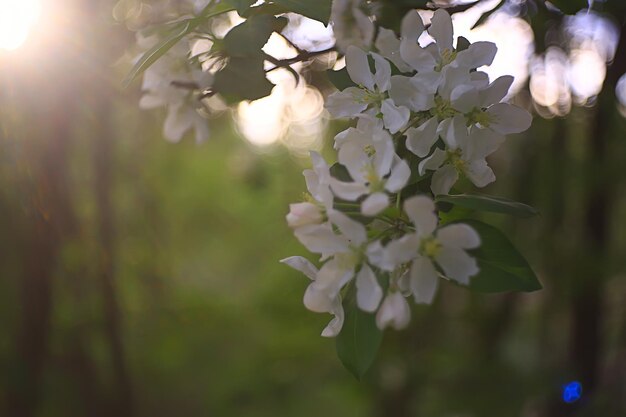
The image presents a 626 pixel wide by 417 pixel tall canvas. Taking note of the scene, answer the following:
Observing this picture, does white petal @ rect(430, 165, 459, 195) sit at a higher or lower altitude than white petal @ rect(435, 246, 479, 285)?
higher

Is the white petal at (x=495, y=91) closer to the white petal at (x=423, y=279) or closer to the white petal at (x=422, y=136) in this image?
the white petal at (x=422, y=136)

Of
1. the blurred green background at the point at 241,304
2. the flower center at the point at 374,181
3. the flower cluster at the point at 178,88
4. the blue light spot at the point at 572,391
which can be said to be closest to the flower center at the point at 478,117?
the flower center at the point at 374,181

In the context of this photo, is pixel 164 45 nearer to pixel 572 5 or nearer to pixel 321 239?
pixel 321 239

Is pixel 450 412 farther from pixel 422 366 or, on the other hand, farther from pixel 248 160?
pixel 248 160

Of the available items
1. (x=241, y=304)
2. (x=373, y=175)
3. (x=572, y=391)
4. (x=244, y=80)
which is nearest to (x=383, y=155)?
(x=373, y=175)

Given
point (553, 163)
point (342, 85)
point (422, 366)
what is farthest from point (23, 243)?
point (342, 85)

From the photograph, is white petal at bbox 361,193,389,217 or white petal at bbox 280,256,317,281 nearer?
white petal at bbox 361,193,389,217

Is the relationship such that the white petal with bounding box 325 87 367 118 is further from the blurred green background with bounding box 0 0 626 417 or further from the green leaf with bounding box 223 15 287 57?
the blurred green background with bounding box 0 0 626 417

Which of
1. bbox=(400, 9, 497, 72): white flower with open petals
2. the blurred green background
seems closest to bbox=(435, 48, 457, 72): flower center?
bbox=(400, 9, 497, 72): white flower with open petals
